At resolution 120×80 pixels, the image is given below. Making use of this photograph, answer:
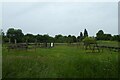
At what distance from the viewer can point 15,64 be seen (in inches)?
382

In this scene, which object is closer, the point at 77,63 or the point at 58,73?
the point at 58,73

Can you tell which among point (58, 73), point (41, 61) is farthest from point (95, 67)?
point (41, 61)

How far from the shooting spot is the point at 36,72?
9.42 metres

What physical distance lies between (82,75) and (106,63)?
143cm

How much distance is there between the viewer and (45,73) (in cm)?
932

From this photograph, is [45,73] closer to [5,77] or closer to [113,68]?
[5,77]

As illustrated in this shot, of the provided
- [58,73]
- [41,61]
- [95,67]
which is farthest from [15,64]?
[95,67]

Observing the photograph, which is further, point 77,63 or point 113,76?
point 77,63

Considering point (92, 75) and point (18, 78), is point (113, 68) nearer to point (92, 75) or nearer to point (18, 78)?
point (92, 75)

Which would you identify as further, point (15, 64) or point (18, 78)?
point (15, 64)

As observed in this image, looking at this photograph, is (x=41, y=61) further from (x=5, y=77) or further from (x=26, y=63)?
(x=5, y=77)

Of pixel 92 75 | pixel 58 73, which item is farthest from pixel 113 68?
pixel 58 73

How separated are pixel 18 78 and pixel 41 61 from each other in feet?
5.10

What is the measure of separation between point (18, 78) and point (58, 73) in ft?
5.30
